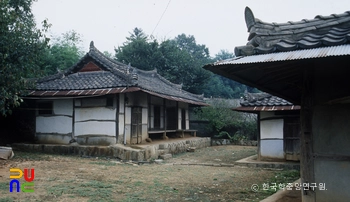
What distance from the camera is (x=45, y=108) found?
1586 centimetres

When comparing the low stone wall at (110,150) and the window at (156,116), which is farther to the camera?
the window at (156,116)

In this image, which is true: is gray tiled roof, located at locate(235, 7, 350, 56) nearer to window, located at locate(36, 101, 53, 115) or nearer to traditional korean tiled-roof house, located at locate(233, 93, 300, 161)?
traditional korean tiled-roof house, located at locate(233, 93, 300, 161)

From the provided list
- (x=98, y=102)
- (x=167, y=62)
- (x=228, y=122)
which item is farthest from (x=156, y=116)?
(x=167, y=62)

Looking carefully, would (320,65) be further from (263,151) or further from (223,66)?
(263,151)

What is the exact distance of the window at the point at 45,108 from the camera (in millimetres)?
15758

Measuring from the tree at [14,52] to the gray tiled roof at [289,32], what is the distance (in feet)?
31.1

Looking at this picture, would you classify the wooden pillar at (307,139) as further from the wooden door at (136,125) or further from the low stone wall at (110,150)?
the wooden door at (136,125)

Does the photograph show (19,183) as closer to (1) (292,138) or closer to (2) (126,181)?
(2) (126,181)

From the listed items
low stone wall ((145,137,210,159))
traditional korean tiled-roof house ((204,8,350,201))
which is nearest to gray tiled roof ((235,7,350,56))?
traditional korean tiled-roof house ((204,8,350,201))

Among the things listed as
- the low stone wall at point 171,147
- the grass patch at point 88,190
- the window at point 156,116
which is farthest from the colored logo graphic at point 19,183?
the window at point 156,116

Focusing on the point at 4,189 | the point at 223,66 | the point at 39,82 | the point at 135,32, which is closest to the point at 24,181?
the point at 4,189

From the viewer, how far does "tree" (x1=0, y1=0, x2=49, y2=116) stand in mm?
10688

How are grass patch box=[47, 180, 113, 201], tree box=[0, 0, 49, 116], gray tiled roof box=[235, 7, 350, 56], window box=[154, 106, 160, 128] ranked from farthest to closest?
1. window box=[154, 106, 160, 128]
2. tree box=[0, 0, 49, 116]
3. grass patch box=[47, 180, 113, 201]
4. gray tiled roof box=[235, 7, 350, 56]

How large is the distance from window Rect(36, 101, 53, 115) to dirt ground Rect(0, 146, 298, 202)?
358cm
